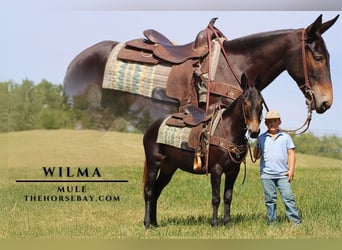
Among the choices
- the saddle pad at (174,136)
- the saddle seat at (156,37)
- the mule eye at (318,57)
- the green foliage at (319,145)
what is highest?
the saddle seat at (156,37)

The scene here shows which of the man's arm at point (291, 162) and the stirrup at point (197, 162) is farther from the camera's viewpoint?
the man's arm at point (291, 162)

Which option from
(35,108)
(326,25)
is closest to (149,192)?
(326,25)

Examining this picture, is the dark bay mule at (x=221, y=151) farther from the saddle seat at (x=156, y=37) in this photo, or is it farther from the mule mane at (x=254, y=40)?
the saddle seat at (x=156, y=37)

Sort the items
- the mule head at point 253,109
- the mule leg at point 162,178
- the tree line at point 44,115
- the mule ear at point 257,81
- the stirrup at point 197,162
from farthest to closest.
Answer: the tree line at point 44,115 → the mule leg at point 162,178 → the stirrup at point 197,162 → the mule ear at point 257,81 → the mule head at point 253,109

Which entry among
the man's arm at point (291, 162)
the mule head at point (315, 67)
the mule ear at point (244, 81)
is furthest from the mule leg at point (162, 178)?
the mule head at point (315, 67)

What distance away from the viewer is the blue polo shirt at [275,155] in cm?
666

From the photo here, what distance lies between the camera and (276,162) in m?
6.66

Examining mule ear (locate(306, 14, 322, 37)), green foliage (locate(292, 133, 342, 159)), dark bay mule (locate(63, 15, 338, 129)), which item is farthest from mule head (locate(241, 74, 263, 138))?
green foliage (locate(292, 133, 342, 159))

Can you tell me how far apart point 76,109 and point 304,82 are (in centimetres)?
304

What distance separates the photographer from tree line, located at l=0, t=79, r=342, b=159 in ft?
30.5

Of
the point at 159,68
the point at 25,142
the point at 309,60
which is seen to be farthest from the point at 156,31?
the point at 25,142

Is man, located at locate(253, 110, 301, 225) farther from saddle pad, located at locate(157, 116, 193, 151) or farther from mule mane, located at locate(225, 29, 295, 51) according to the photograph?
mule mane, located at locate(225, 29, 295, 51)

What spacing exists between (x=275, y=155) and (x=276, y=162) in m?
0.08

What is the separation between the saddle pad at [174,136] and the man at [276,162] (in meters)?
0.79
